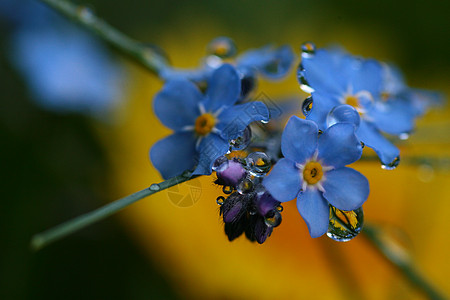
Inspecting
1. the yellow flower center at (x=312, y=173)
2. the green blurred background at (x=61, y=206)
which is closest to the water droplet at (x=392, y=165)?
the yellow flower center at (x=312, y=173)

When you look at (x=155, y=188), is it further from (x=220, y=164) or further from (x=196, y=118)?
(x=196, y=118)

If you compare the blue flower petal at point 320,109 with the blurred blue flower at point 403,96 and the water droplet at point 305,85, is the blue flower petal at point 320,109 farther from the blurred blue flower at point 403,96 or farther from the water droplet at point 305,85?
the blurred blue flower at point 403,96

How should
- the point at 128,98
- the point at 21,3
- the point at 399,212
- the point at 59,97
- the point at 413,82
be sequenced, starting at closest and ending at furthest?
the point at 21,3 → the point at 59,97 → the point at 399,212 → the point at 128,98 → the point at 413,82

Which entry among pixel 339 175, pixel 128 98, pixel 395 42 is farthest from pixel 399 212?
pixel 339 175

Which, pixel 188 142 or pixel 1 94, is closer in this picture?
Answer: pixel 188 142

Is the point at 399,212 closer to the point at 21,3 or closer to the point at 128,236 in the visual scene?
the point at 128,236

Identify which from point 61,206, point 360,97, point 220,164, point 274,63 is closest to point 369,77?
point 360,97
